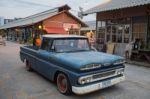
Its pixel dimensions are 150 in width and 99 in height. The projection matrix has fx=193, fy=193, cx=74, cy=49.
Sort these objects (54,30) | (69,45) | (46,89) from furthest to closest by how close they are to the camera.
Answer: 1. (54,30)
2. (69,45)
3. (46,89)

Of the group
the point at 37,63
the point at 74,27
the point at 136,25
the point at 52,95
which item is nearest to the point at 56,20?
the point at 74,27

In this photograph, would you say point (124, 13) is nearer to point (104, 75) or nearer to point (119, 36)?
point (119, 36)

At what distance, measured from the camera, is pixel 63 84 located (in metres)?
5.91

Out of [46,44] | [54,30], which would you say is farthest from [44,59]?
[54,30]

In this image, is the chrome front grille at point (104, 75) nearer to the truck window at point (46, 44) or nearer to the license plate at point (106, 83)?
the license plate at point (106, 83)

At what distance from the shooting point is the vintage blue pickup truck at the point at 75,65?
5227 mm

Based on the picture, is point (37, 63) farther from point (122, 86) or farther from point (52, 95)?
point (122, 86)

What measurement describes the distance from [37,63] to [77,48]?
5.76 ft

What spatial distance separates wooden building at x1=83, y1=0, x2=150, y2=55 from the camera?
1277 centimetres

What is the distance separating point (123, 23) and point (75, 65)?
10.3 meters

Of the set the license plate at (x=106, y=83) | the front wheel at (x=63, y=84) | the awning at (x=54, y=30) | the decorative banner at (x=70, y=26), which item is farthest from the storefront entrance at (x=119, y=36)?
the decorative banner at (x=70, y=26)

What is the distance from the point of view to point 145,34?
42.3 feet

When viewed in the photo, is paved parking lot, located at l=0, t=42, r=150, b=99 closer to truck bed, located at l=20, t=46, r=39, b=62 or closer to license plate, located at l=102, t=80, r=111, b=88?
license plate, located at l=102, t=80, r=111, b=88

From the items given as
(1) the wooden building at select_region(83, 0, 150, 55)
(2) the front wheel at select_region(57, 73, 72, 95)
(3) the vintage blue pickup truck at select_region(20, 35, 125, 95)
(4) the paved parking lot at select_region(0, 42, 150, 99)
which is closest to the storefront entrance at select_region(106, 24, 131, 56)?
(1) the wooden building at select_region(83, 0, 150, 55)
